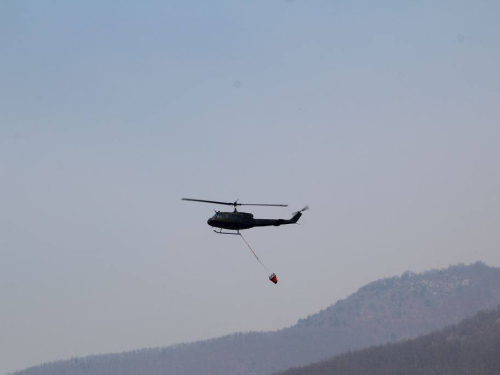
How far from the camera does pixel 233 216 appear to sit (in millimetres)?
89938

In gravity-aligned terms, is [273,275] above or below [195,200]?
below

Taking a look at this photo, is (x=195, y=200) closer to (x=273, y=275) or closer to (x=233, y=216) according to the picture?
(x=233, y=216)

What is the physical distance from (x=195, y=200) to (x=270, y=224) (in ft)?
34.2

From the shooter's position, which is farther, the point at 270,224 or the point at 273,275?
the point at 270,224

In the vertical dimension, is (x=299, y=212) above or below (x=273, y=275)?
above

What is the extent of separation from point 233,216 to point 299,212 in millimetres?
10831

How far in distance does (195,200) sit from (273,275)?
39.3ft

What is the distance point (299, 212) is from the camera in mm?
97312

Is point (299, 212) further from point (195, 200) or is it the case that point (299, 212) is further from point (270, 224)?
point (195, 200)

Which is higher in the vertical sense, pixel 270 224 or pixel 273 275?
A: pixel 270 224

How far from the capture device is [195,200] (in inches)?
3455

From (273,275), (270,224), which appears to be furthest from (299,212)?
(273,275)

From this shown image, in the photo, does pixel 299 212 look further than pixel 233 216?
Yes
